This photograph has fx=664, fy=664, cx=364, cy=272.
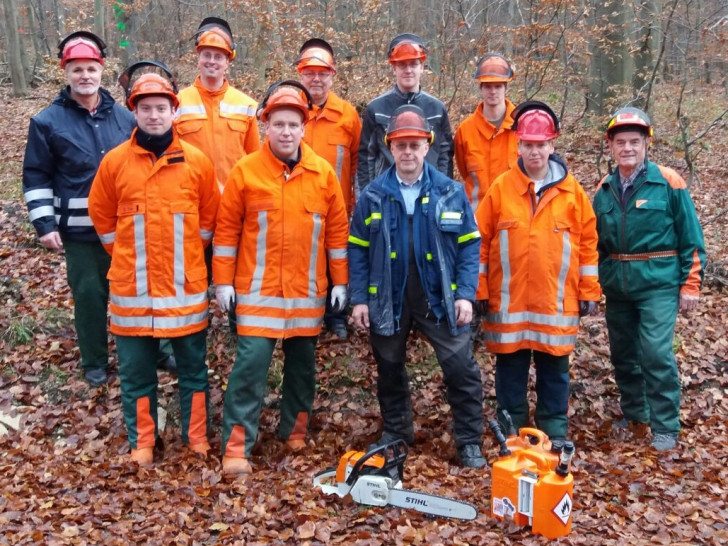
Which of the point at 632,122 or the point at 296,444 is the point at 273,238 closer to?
the point at 296,444

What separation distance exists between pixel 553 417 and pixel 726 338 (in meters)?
3.14

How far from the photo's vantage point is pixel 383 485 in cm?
402

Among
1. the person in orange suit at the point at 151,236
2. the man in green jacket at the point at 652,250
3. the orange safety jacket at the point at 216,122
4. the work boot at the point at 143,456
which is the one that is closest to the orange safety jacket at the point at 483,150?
the man in green jacket at the point at 652,250

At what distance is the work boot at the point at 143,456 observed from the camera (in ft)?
15.6

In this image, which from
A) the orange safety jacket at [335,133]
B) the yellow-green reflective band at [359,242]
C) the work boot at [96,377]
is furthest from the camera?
the work boot at [96,377]

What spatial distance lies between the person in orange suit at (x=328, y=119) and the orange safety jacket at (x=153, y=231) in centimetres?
128

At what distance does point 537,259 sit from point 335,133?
2133 mm

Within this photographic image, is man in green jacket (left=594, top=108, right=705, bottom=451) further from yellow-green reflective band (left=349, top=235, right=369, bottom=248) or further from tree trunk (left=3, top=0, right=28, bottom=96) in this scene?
tree trunk (left=3, top=0, right=28, bottom=96)

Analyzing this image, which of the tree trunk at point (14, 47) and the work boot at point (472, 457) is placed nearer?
the work boot at point (472, 457)

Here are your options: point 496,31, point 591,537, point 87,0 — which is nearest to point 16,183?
point 496,31

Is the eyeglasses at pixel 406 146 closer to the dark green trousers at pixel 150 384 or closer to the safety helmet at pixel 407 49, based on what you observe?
the safety helmet at pixel 407 49

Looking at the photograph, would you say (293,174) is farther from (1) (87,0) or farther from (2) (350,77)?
(1) (87,0)

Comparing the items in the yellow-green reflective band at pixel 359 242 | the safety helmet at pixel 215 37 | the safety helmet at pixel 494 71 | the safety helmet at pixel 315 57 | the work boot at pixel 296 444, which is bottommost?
the work boot at pixel 296 444

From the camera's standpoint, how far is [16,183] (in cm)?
1109
